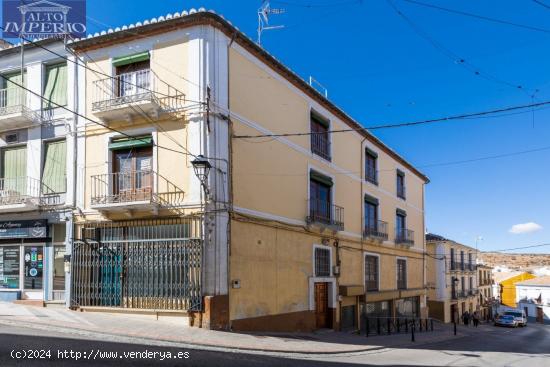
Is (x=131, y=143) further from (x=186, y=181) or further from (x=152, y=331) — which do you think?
(x=152, y=331)

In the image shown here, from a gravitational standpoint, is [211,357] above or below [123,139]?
below

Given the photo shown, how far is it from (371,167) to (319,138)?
6.60 m

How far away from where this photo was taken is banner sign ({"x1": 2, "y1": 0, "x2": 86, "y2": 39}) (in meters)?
16.8

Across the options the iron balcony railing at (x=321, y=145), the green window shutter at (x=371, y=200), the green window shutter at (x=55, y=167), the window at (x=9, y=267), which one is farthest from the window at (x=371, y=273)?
the window at (x=9, y=267)

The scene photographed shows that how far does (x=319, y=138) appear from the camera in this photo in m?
21.5

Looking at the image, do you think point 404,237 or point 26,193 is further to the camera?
point 404,237

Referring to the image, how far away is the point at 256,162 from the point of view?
16.7 metres

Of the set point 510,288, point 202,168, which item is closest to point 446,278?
point 202,168

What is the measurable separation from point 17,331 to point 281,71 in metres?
11.6

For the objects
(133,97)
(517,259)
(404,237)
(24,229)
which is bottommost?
(517,259)

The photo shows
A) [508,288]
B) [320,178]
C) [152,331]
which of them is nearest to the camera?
[152,331]

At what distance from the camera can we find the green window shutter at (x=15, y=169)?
1706 cm

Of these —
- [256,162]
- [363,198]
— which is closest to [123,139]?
[256,162]

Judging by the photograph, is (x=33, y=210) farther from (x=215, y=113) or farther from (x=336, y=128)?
(x=336, y=128)
